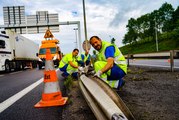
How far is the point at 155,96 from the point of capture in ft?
20.6

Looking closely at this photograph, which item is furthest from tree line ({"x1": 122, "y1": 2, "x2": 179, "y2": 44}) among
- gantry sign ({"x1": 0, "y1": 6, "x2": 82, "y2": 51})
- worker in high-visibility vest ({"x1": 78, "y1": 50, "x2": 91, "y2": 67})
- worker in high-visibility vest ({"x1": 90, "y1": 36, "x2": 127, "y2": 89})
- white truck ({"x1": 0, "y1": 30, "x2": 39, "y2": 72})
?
worker in high-visibility vest ({"x1": 90, "y1": 36, "x2": 127, "y2": 89})

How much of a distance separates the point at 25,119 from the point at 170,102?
9.04 feet

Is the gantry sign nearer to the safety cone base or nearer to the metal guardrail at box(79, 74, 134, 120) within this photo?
the safety cone base

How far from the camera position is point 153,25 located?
11100cm

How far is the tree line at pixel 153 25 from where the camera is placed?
100000 mm

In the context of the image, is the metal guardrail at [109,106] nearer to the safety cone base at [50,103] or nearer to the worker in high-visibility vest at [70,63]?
the safety cone base at [50,103]

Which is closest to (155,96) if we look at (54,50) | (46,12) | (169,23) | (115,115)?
(115,115)

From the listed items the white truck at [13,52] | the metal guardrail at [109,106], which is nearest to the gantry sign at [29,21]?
the white truck at [13,52]

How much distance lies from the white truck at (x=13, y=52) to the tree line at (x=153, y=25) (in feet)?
227

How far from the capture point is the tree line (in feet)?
328

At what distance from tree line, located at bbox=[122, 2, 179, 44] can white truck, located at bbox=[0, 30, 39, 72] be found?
69.2 meters

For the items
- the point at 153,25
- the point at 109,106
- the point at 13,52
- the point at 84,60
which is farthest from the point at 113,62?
the point at 153,25

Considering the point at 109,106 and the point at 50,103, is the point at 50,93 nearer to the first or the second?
the point at 50,103

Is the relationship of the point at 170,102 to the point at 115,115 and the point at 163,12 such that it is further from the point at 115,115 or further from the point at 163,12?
the point at 163,12
